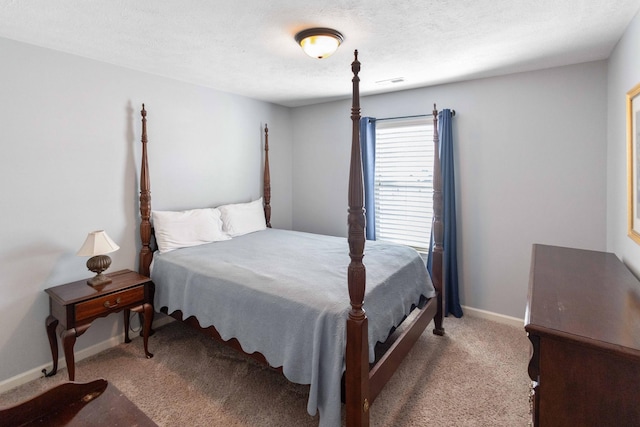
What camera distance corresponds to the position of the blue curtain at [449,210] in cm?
323

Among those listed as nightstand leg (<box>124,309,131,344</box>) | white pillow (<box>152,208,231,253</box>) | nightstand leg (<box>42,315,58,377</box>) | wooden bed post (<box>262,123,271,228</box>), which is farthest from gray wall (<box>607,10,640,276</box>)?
nightstand leg (<box>42,315,58,377</box>)

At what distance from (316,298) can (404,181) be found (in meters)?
2.21

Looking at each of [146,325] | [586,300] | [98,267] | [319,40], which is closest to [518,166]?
[586,300]

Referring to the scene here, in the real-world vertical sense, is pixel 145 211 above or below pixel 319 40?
below

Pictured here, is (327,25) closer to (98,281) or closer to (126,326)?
(98,281)

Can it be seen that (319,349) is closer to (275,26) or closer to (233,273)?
(233,273)

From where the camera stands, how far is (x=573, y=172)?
275 cm

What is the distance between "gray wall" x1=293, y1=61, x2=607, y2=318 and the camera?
2.69 meters

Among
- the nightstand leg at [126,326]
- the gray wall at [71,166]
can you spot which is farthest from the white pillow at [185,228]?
the nightstand leg at [126,326]

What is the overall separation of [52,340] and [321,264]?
2.05 m

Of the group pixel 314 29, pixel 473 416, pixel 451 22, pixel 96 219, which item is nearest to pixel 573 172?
pixel 451 22

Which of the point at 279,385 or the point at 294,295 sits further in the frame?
the point at 279,385

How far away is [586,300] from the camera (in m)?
1.37

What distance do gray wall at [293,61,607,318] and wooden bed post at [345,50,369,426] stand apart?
136cm
